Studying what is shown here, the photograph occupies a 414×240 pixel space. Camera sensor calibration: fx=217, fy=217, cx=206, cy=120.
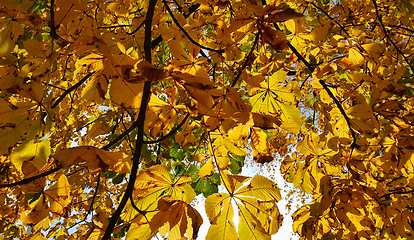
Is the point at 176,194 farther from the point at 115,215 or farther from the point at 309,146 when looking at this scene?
the point at 309,146

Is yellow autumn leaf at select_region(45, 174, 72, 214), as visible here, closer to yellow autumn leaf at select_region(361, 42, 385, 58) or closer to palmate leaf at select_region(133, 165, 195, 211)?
palmate leaf at select_region(133, 165, 195, 211)

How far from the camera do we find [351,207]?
106 centimetres

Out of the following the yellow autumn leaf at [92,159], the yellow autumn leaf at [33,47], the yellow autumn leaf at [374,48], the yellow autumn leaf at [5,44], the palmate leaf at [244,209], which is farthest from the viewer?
the yellow autumn leaf at [374,48]

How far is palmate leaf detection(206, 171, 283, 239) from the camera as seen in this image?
0.76 metres

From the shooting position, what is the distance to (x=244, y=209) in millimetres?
813

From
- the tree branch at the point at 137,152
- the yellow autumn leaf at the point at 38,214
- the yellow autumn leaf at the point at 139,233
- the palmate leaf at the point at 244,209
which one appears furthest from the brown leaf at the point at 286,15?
the yellow autumn leaf at the point at 38,214

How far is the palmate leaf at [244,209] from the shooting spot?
0.76 m

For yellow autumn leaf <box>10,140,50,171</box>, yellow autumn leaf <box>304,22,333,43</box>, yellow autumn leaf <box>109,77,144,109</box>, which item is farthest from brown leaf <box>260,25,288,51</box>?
yellow autumn leaf <box>10,140,50,171</box>

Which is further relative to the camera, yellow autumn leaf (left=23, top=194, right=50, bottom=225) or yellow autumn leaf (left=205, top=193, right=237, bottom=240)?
yellow autumn leaf (left=23, top=194, right=50, bottom=225)

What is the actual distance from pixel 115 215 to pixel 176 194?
12.4 inches

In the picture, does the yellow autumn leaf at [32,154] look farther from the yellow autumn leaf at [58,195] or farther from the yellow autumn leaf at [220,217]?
the yellow autumn leaf at [220,217]

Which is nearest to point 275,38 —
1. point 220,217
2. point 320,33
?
point 320,33

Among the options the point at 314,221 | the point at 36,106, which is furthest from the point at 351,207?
the point at 36,106

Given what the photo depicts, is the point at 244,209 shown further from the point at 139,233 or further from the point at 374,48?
the point at 374,48
